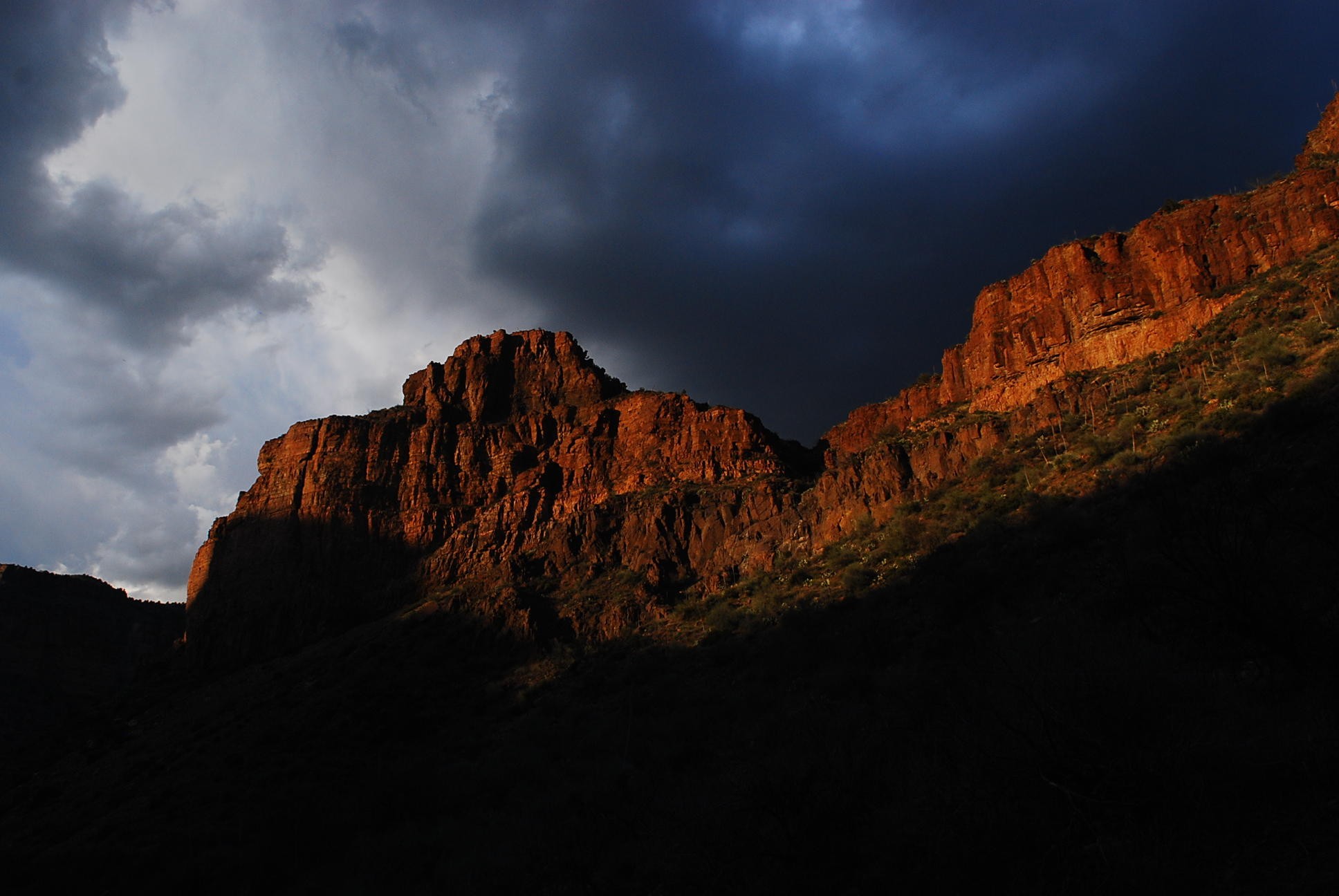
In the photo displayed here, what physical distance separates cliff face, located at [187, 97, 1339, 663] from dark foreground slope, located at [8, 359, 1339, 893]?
15.5 metres

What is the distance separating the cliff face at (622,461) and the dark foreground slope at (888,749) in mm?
15545

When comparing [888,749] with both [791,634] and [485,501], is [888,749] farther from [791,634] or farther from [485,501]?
[485,501]

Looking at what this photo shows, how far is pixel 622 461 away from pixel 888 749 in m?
56.7

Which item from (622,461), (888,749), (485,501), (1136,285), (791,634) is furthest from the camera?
(485,501)

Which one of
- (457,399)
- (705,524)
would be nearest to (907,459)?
(705,524)

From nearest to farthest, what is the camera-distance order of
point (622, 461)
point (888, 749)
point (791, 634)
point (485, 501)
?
point (888, 749) → point (791, 634) → point (622, 461) → point (485, 501)

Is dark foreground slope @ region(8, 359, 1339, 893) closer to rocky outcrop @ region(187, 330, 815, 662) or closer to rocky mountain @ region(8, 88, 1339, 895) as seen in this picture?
rocky mountain @ region(8, 88, 1339, 895)

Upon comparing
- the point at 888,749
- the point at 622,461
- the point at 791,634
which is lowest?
the point at 888,749

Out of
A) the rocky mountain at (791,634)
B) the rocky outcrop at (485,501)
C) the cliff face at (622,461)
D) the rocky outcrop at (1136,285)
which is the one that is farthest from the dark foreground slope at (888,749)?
the rocky outcrop at (1136,285)

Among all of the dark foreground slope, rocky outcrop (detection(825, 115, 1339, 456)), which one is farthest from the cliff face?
the dark foreground slope

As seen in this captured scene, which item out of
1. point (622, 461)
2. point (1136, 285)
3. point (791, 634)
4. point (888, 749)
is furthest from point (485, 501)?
point (888, 749)

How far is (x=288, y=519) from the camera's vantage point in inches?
2717

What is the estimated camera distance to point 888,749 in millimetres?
12094

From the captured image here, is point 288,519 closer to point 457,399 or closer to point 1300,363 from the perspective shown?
point 457,399
